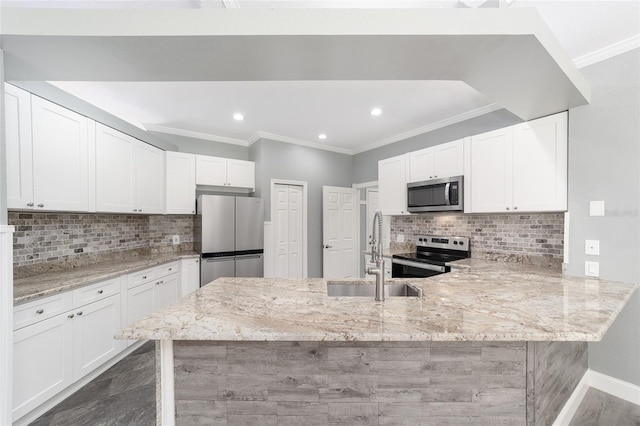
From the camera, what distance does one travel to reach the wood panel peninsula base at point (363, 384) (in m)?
1.20

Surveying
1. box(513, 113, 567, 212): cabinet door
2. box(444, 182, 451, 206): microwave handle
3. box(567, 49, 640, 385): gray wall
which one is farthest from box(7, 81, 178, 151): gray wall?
box(567, 49, 640, 385): gray wall

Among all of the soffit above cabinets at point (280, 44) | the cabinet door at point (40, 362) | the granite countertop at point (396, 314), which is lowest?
the cabinet door at point (40, 362)

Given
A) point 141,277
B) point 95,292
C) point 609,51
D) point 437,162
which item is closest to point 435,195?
point 437,162

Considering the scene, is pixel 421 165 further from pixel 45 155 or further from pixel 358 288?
pixel 45 155

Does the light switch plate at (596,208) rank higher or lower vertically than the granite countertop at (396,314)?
higher

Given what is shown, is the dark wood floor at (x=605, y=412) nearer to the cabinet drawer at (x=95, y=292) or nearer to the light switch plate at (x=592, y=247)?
the light switch plate at (x=592, y=247)

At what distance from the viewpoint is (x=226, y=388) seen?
121 cm

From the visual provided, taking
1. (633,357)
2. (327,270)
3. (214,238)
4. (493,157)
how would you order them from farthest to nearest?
(327,270)
(214,238)
(493,157)
(633,357)

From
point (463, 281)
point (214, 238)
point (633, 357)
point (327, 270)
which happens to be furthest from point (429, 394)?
A: point (327, 270)

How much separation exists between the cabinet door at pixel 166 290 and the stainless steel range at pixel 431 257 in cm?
283

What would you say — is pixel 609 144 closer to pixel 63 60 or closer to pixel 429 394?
pixel 429 394

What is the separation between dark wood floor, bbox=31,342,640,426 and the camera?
1.81m

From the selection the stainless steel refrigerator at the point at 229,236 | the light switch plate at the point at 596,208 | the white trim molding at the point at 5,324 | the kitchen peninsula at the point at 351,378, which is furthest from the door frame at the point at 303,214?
the light switch plate at the point at 596,208

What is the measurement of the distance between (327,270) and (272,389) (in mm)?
3622
